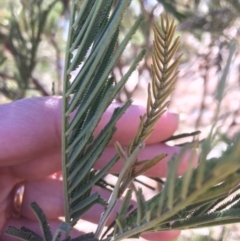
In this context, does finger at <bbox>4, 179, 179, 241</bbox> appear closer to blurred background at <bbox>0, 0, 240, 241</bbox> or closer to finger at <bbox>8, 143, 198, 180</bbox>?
finger at <bbox>8, 143, 198, 180</bbox>

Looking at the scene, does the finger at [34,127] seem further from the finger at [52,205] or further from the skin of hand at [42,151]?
the finger at [52,205]

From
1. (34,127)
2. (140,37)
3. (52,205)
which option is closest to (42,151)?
(34,127)

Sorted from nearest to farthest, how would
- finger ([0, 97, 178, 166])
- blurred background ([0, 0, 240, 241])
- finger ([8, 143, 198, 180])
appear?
finger ([0, 97, 178, 166]) < finger ([8, 143, 198, 180]) < blurred background ([0, 0, 240, 241])

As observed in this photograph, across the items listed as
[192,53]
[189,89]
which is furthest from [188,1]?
[189,89]

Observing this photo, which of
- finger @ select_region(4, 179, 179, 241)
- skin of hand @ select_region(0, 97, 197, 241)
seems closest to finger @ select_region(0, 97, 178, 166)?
skin of hand @ select_region(0, 97, 197, 241)

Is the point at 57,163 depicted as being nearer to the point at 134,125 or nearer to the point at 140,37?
the point at 134,125

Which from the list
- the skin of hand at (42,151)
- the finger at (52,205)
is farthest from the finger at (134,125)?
the finger at (52,205)

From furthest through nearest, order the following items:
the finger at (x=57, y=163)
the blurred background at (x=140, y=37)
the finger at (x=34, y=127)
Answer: the blurred background at (x=140, y=37) → the finger at (x=57, y=163) → the finger at (x=34, y=127)

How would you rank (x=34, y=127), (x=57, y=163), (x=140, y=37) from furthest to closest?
(x=140, y=37) → (x=57, y=163) → (x=34, y=127)
